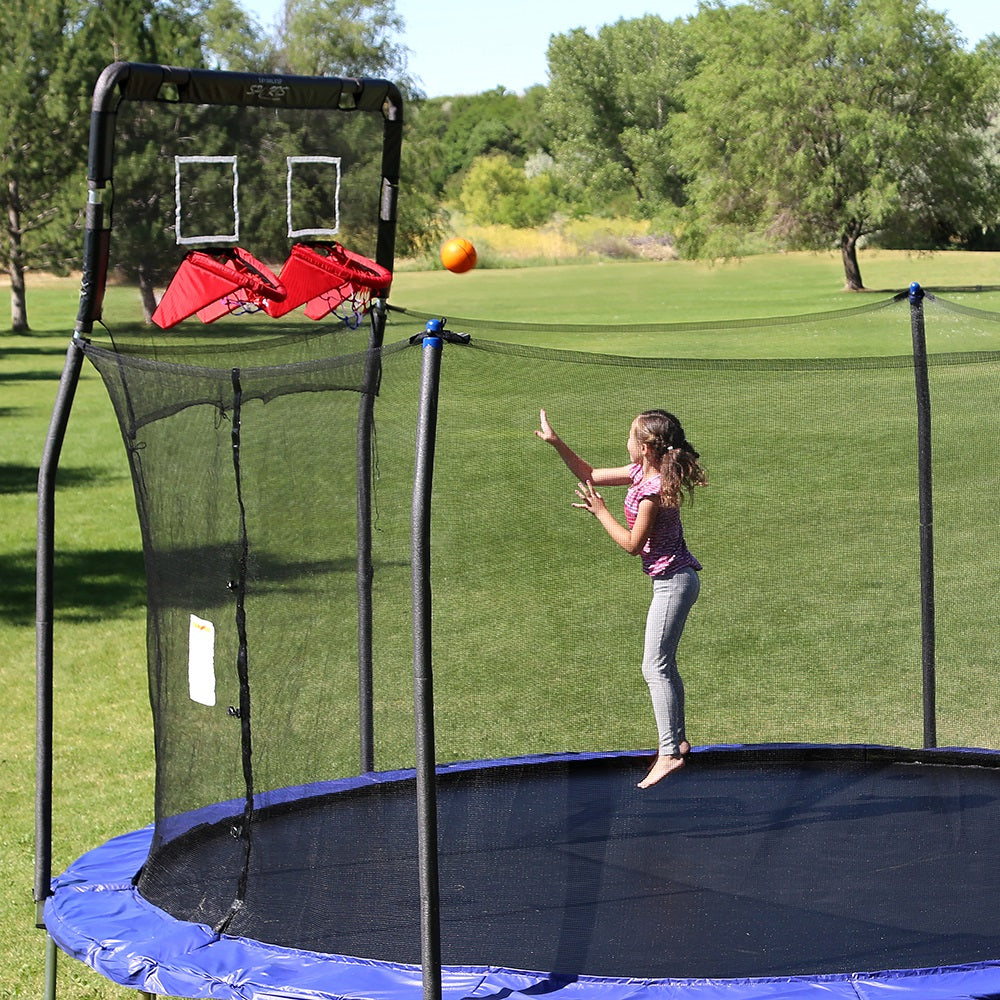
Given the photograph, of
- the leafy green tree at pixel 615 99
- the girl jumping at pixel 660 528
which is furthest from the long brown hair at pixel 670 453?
the leafy green tree at pixel 615 99

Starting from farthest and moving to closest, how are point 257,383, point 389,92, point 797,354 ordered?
1. point 797,354
2. point 389,92
3. point 257,383

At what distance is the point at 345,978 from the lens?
9.27 ft

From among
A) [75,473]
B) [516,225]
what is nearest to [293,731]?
[75,473]

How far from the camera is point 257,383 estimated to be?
117 inches

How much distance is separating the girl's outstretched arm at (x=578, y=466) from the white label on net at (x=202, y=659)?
0.79 meters

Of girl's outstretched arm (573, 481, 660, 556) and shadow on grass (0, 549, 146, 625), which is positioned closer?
girl's outstretched arm (573, 481, 660, 556)

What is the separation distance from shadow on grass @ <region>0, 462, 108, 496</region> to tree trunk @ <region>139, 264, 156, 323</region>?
8.89m

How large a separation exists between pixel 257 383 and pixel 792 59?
34810 millimetres

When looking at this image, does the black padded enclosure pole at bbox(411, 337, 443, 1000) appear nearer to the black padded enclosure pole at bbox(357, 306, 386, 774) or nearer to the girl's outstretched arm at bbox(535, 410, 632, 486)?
the girl's outstretched arm at bbox(535, 410, 632, 486)

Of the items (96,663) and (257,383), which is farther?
(96,663)

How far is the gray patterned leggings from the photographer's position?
355 centimetres

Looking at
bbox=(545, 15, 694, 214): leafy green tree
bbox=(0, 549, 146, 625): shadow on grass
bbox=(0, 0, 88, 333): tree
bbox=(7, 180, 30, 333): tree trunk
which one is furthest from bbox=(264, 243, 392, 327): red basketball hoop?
bbox=(545, 15, 694, 214): leafy green tree

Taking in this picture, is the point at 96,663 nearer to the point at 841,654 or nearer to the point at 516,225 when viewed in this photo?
A: the point at 841,654

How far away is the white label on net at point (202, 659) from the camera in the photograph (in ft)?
10.1
